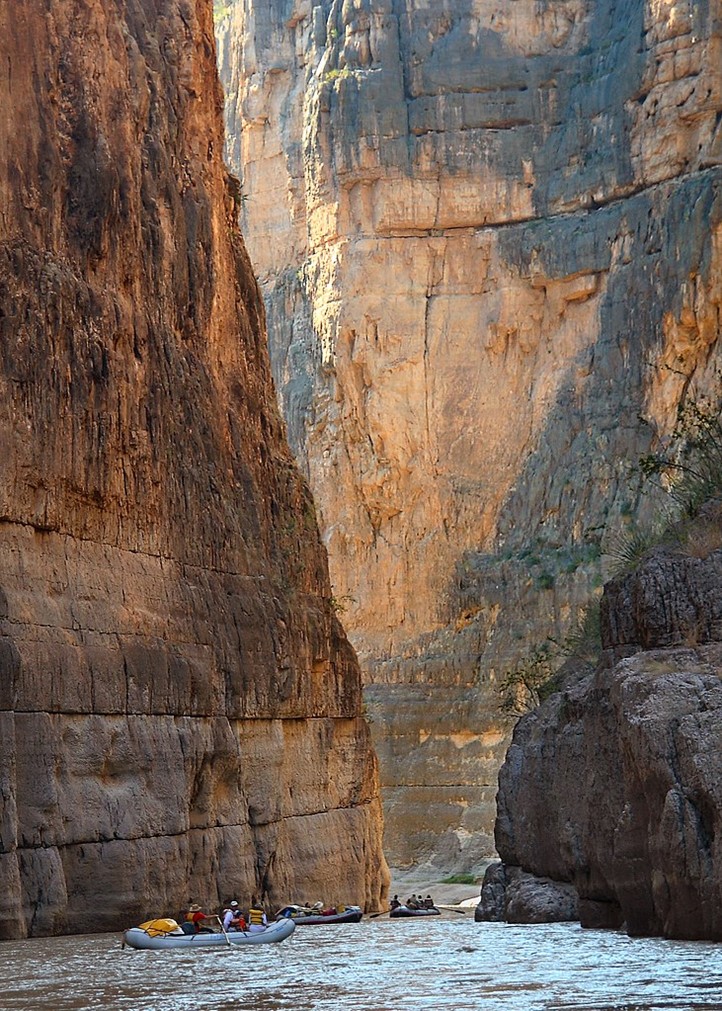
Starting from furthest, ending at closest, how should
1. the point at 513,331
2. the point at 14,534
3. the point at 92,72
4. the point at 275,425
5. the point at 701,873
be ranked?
1. the point at 513,331
2. the point at 275,425
3. the point at 92,72
4. the point at 14,534
5. the point at 701,873

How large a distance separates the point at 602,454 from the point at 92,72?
40253mm

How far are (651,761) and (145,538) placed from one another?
61.3 feet

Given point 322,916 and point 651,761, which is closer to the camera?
point 651,761

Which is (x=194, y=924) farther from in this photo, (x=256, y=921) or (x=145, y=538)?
(x=145, y=538)

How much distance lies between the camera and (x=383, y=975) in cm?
2359

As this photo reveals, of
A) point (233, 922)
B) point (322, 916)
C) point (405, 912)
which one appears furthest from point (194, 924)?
point (405, 912)

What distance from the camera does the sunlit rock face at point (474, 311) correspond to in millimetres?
75625

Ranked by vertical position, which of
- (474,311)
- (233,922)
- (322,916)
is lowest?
(322,916)

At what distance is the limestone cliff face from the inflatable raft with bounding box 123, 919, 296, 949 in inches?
98.4

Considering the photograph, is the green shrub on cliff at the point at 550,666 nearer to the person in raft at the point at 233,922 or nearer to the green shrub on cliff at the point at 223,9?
the person in raft at the point at 233,922

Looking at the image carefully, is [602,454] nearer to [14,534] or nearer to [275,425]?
[275,425]

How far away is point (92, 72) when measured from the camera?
4084 centimetres

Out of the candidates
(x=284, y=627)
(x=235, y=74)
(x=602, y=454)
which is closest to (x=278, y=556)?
(x=284, y=627)

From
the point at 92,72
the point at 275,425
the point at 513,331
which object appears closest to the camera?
the point at 92,72
